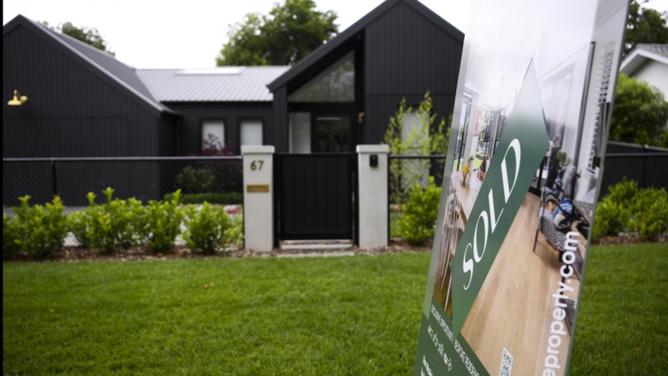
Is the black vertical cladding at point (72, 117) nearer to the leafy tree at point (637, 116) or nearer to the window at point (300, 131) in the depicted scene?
the window at point (300, 131)

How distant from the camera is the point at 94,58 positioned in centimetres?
1711

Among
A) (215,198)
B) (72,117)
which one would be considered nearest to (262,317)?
(215,198)

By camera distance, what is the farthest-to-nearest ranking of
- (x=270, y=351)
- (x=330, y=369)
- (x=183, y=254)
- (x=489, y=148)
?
(x=183, y=254)
(x=270, y=351)
(x=330, y=369)
(x=489, y=148)

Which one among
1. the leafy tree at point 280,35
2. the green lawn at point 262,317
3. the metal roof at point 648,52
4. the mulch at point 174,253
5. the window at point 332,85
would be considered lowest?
the mulch at point 174,253

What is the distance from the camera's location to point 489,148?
66.6 inches

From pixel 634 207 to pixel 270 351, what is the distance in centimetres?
675

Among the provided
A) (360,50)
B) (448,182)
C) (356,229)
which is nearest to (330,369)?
(448,182)

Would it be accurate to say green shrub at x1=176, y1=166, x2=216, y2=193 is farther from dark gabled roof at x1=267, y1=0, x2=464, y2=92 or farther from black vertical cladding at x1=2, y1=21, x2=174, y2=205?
dark gabled roof at x1=267, y1=0, x2=464, y2=92

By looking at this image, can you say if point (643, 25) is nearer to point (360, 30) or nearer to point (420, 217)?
point (420, 217)

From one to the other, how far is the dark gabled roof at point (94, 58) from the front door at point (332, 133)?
4468 mm

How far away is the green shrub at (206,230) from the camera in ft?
26.2

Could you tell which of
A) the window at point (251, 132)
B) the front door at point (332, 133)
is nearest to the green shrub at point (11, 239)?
the front door at point (332, 133)

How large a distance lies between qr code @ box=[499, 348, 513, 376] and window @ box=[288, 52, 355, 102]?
1361 centimetres

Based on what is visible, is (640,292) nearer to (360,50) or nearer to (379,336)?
(379,336)
